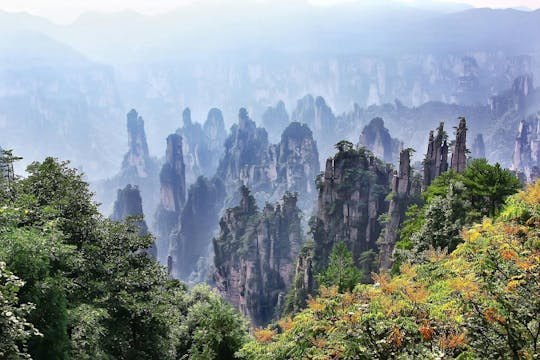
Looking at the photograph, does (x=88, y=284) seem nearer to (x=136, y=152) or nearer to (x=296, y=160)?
(x=296, y=160)

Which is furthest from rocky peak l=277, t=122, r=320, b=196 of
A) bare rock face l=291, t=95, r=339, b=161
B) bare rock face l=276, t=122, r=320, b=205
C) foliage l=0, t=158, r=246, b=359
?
foliage l=0, t=158, r=246, b=359

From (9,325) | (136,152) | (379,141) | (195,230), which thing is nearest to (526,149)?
(379,141)

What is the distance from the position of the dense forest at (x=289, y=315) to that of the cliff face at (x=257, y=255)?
99.1 feet

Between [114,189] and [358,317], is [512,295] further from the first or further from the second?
[114,189]

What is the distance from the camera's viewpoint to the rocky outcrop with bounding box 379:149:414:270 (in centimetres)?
3203

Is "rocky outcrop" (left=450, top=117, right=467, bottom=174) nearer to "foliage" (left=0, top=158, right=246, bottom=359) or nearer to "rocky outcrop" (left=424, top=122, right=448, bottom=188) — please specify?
"rocky outcrop" (left=424, top=122, right=448, bottom=188)

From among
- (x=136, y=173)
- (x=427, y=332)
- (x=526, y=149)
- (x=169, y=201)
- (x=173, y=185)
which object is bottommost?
(x=427, y=332)

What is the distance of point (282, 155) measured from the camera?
294 ft

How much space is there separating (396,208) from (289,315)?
76.7 feet

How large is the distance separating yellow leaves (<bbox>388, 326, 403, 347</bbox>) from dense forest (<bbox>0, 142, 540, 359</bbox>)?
0.02 meters

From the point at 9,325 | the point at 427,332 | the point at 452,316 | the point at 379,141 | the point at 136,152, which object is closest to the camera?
the point at 9,325

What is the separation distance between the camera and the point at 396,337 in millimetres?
6672

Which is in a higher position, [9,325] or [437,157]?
[437,157]

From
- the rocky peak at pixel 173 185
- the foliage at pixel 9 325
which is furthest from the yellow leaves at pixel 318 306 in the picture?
the rocky peak at pixel 173 185
